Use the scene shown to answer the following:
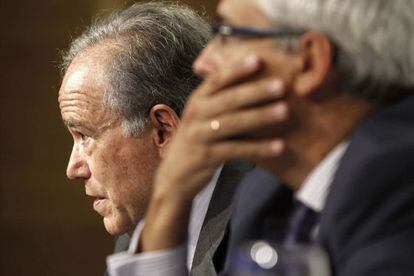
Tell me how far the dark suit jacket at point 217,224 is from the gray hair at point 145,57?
8.8 inches

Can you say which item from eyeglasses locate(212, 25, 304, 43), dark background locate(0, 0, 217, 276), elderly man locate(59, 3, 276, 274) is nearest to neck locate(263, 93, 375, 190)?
eyeglasses locate(212, 25, 304, 43)

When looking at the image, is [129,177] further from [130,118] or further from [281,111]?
[281,111]

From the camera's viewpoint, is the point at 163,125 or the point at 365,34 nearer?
the point at 365,34

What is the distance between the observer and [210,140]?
150cm

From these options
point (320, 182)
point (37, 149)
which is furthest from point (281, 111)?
point (37, 149)

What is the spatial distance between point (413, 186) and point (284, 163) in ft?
0.76

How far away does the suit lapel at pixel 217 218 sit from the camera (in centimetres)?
220

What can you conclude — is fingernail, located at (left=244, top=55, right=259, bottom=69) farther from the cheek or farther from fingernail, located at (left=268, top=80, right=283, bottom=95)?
the cheek

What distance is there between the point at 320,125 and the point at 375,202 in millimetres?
175

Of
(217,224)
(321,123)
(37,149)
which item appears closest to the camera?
(321,123)

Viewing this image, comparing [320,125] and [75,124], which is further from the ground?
[320,125]

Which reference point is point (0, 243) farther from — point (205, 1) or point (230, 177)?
point (230, 177)

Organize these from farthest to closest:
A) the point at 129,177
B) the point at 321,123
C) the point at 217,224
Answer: the point at 129,177 → the point at 217,224 → the point at 321,123

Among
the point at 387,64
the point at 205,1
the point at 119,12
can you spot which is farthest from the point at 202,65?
the point at 205,1
